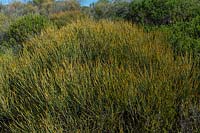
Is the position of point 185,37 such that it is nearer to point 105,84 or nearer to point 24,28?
point 105,84

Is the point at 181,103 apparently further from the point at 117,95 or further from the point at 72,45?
the point at 72,45

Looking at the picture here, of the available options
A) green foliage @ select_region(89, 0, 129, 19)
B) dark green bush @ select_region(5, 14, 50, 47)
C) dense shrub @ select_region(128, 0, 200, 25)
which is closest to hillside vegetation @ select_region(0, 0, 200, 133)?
dense shrub @ select_region(128, 0, 200, 25)

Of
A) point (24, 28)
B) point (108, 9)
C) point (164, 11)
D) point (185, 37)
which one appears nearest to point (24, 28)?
point (24, 28)

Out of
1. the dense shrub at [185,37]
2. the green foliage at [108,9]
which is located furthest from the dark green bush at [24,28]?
the dense shrub at [185,37]

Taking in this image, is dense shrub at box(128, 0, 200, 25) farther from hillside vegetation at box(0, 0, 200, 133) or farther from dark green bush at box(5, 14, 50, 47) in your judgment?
dark green bush at box(5, 14, 50, 47)

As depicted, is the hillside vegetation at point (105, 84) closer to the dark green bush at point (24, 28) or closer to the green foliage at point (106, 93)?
the green foliage at point (106, 93)

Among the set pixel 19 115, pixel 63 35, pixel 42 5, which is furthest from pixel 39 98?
pixel 42 5

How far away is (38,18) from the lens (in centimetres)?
1191

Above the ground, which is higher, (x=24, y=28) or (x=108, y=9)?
(x=108, y=9)

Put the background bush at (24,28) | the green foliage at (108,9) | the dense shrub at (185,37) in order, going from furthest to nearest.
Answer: the green foliage at (108,9) < the background bush at (24,28) < the dense shrub at (185,37)

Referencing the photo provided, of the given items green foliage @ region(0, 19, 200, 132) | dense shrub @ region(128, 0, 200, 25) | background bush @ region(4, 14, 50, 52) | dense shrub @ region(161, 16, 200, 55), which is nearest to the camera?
green foliage @ region(0, 19, 200, 132)

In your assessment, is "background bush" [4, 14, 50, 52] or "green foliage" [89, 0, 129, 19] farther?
"green foliage" [89, 0, 129, 19]

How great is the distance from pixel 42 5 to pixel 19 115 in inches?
814

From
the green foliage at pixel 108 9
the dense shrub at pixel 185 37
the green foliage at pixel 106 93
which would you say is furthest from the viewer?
the green foliage at pixel 108 9
